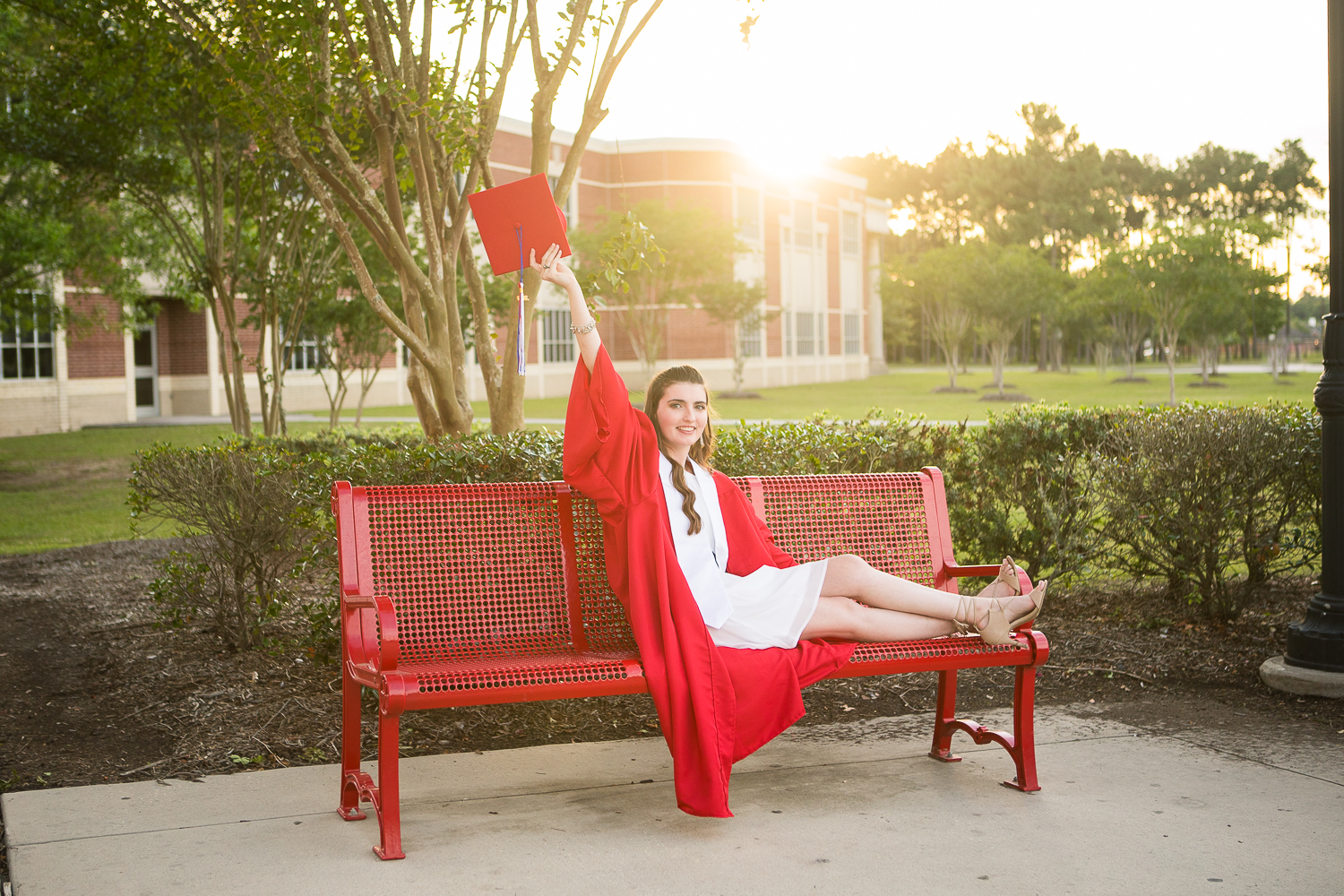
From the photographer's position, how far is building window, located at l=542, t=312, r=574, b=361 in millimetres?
40438

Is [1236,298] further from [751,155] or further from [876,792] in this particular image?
[876,792]

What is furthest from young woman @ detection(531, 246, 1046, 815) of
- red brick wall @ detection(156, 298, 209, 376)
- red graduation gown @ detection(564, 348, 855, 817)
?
red brick wall @ detection(156, 298, 209, 376)

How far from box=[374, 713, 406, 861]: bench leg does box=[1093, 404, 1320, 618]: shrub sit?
4.03m

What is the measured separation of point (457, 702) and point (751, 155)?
43468mm

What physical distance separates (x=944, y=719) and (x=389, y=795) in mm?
2019

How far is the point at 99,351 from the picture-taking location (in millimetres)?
28734

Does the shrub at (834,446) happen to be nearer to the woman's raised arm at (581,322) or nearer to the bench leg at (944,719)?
the bench leg at (944,719)

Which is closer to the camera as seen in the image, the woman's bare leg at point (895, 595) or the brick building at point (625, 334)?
the woman's bare leg at point (895, 595)

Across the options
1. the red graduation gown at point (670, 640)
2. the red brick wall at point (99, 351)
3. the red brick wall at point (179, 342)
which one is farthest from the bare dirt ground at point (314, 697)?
the red brick wall at point (179, 342)

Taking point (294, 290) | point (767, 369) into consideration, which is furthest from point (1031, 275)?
point (294, 290)

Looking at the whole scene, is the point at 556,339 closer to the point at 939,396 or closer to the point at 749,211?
the point at 749,211

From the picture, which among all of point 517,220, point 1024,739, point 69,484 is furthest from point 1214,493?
point 69,484

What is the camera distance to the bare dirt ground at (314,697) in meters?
4.27

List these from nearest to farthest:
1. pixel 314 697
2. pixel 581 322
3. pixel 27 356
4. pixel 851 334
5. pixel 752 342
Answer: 1. pixel 581 322
2. pixel 314 697
3. pixel 27 356
4. pixel 752 342
5. pixel 851 334
